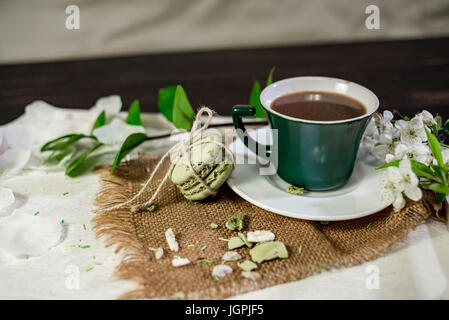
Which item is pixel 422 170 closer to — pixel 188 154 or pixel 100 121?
pixel 188 154

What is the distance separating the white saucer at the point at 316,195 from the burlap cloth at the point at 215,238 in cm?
4

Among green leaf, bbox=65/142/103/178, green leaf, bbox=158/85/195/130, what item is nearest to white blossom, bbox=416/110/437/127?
green leaf, bbox=158/85/195/130

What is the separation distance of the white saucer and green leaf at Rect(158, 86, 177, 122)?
285mm

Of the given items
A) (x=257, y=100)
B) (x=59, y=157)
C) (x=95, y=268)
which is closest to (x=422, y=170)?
(x=257, y=100)

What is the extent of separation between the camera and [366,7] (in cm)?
216

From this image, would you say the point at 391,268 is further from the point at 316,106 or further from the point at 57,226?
the point at 57,226

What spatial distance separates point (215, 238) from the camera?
979 millimetres

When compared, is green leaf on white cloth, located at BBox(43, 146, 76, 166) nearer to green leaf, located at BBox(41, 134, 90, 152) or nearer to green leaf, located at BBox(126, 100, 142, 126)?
green leaf, located at BBox(41, 134, 90, 152)

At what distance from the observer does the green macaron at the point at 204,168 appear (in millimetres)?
1028

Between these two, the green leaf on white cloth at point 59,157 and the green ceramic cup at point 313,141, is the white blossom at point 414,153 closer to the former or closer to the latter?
the green ceramic cup at point 313,141

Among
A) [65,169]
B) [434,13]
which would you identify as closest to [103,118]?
[65,169]

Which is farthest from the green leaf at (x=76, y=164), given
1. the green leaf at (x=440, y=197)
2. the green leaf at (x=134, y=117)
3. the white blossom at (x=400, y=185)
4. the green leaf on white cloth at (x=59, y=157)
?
the green leaf at (x=440, y=197)

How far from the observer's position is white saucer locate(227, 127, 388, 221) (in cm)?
97

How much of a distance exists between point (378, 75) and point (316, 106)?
760mm
